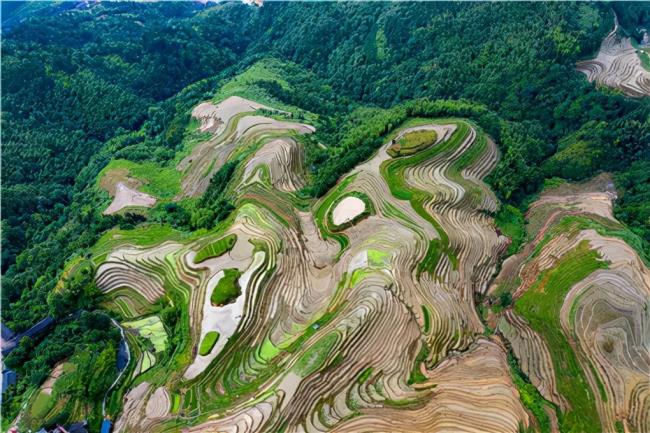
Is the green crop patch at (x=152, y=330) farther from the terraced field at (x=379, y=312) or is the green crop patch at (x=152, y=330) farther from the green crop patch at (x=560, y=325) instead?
the green crop patch at (x=560, y=325)

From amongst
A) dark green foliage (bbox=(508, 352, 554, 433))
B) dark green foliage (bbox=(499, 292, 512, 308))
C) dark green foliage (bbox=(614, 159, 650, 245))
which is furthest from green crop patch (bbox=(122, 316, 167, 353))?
dark green foliage (bbox=(614, 159, 650, 245))

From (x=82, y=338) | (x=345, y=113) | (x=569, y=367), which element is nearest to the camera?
(x=569, y=367)

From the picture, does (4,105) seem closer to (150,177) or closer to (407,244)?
(150,177)

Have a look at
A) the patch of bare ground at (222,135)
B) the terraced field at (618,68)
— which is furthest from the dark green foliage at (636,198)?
the patch of bare ground at (222,135)

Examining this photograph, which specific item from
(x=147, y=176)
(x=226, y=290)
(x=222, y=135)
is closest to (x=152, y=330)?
(x=226, y=290)

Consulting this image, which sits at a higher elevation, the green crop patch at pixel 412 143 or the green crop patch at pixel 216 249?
the green crop patch at pixel 412 143

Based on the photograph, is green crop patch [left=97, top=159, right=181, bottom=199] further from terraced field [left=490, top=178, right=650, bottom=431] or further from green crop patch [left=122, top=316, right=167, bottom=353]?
terraced field [left=490, top=178, right=650, bottom=431]

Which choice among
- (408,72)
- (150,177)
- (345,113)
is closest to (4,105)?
(150,177)

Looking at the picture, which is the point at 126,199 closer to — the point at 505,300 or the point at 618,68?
the point at 505,300
